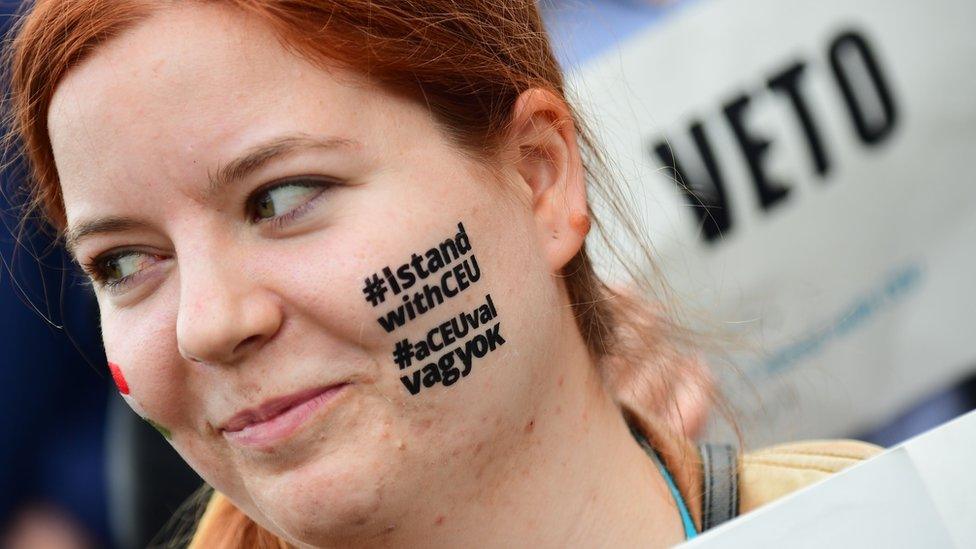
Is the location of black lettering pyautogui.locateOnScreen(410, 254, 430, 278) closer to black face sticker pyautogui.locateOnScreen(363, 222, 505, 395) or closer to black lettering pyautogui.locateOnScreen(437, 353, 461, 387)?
black face sticker pyautogui.locateOnScreen(363, 222, 505, 395)

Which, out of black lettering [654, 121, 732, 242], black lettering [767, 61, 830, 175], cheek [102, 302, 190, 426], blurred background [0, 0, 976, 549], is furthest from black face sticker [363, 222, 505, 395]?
black lettering [767, 61, 830, 175]

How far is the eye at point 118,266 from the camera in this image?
128 centimetres

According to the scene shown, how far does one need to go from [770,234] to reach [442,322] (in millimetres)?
1779

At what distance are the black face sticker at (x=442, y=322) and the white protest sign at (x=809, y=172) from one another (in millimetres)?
1419

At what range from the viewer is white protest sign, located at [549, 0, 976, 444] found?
2.74 meters

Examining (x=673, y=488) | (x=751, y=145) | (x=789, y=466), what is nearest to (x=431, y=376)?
(x=673, y=488)

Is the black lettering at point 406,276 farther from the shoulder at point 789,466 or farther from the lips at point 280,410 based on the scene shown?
the shoulder at point 789,466

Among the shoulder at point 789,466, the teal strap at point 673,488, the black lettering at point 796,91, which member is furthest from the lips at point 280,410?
the black lettering at point 796,91

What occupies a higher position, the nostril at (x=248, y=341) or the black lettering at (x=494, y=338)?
the nostril at (x=248, y=341)

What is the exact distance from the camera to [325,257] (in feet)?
3.94

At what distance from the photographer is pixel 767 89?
2.79 meters

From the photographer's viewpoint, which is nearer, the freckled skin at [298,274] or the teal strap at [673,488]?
the freckled skin at [298,274]

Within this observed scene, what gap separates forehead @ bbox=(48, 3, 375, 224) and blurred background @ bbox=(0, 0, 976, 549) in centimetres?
131

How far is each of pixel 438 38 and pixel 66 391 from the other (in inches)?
62.9
